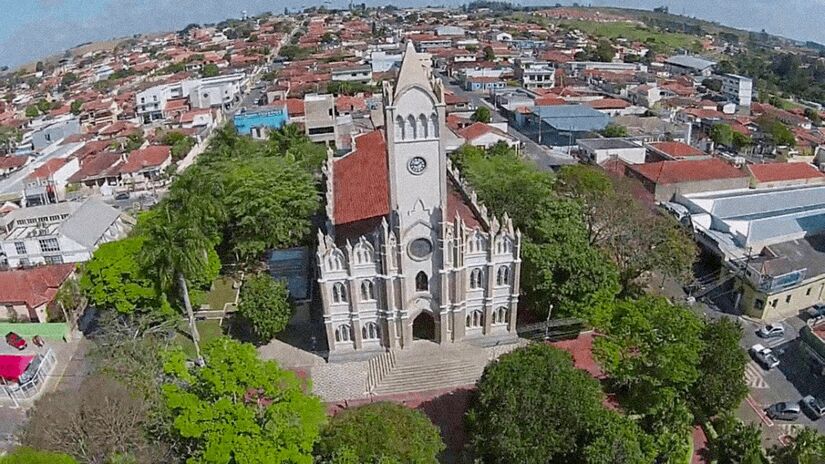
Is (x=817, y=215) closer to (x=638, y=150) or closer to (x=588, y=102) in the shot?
(x=638, y=150)

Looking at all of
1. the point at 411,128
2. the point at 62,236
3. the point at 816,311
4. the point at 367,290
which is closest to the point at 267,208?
the point at 367,290

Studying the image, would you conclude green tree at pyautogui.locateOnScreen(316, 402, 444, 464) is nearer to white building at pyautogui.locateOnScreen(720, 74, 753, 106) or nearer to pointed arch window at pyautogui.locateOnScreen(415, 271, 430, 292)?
pointed arch window at pyautogui.locateOnScreen(415, 271, 430, 292)

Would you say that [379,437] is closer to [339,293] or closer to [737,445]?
[339,293]

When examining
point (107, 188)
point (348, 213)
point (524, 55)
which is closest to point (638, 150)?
point (348, 213)

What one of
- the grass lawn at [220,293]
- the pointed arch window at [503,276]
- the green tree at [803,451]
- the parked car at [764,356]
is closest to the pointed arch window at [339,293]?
the pointed arch window at [503,276]

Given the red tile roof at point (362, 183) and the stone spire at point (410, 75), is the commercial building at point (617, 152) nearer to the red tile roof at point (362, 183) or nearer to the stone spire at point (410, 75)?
the red tile roof at point (362, 183)

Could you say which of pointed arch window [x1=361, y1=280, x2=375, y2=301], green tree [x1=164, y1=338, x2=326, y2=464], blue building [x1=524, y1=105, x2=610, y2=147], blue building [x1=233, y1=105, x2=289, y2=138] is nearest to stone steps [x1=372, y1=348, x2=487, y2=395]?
pointed arch window [x1=361, y1=280, x2=375, y2=301]
